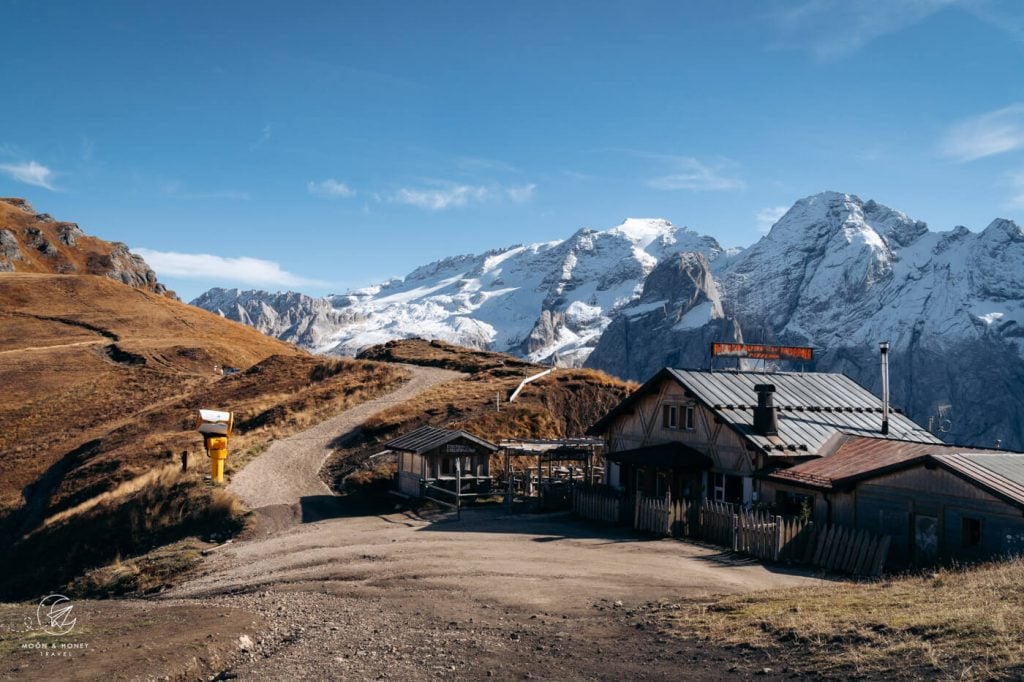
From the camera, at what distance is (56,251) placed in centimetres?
18238

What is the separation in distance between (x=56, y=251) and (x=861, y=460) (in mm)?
193447

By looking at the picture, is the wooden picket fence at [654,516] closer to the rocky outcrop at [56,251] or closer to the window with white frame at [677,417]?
the window with white frame at [677,417]

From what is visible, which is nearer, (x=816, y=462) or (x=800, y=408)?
(x=816, y=462)

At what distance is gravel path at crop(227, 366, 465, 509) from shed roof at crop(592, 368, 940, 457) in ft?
51.2

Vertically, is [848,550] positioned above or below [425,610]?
above

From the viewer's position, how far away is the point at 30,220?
191625mm

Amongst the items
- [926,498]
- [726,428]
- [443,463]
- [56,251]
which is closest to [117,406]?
[443,463]

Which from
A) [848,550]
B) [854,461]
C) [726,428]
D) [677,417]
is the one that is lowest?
[848,550]

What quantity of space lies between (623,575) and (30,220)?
20888cm

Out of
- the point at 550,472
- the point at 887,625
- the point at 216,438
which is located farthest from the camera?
the point at 550,472

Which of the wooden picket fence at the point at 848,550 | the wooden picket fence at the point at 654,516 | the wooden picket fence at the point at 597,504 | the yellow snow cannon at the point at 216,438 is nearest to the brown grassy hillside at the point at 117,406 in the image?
the yellow snow cannon at the point at 216,438

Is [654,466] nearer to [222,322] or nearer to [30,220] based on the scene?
[222,322]

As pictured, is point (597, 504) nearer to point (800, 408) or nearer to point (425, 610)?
point (800, 408)

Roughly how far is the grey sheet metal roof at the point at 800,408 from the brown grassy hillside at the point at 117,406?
22414mm
